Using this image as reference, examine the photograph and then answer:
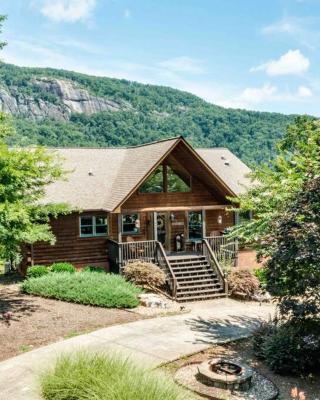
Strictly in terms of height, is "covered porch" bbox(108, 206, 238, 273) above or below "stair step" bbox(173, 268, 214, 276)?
above

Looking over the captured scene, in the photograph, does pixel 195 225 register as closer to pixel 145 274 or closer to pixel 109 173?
pixel 109 173

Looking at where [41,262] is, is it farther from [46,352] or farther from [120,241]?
[46,352]

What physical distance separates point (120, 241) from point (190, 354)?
11.0 m

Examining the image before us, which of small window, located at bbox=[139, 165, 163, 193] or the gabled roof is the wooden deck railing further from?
small window, located at bbox=[139, 165, 163, 193]

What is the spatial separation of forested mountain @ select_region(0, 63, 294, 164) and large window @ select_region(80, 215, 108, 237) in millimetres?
35841

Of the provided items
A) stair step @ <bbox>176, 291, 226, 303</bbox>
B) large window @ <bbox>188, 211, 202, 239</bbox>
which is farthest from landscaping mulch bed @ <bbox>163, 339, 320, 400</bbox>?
large window @ <bbox>188, 211, 202, 239</bbox>

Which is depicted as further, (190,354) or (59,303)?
(59,303)

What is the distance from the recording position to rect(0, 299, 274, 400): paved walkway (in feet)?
37.1

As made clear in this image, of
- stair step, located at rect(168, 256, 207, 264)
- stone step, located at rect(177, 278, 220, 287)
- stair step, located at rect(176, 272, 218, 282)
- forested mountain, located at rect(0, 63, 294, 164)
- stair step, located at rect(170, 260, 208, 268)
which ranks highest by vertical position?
forested mountain, located at rect(0, 63, 294, 164)

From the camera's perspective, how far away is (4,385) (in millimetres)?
10742

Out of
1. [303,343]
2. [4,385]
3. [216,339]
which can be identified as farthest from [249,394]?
[4,385]

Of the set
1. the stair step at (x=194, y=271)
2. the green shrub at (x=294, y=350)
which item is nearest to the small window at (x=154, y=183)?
the stair step at (x=194, y=271)

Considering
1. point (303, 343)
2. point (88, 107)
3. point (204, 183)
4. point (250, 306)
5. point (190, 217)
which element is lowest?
point (250, 306)

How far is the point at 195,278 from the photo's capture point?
22516 mm
